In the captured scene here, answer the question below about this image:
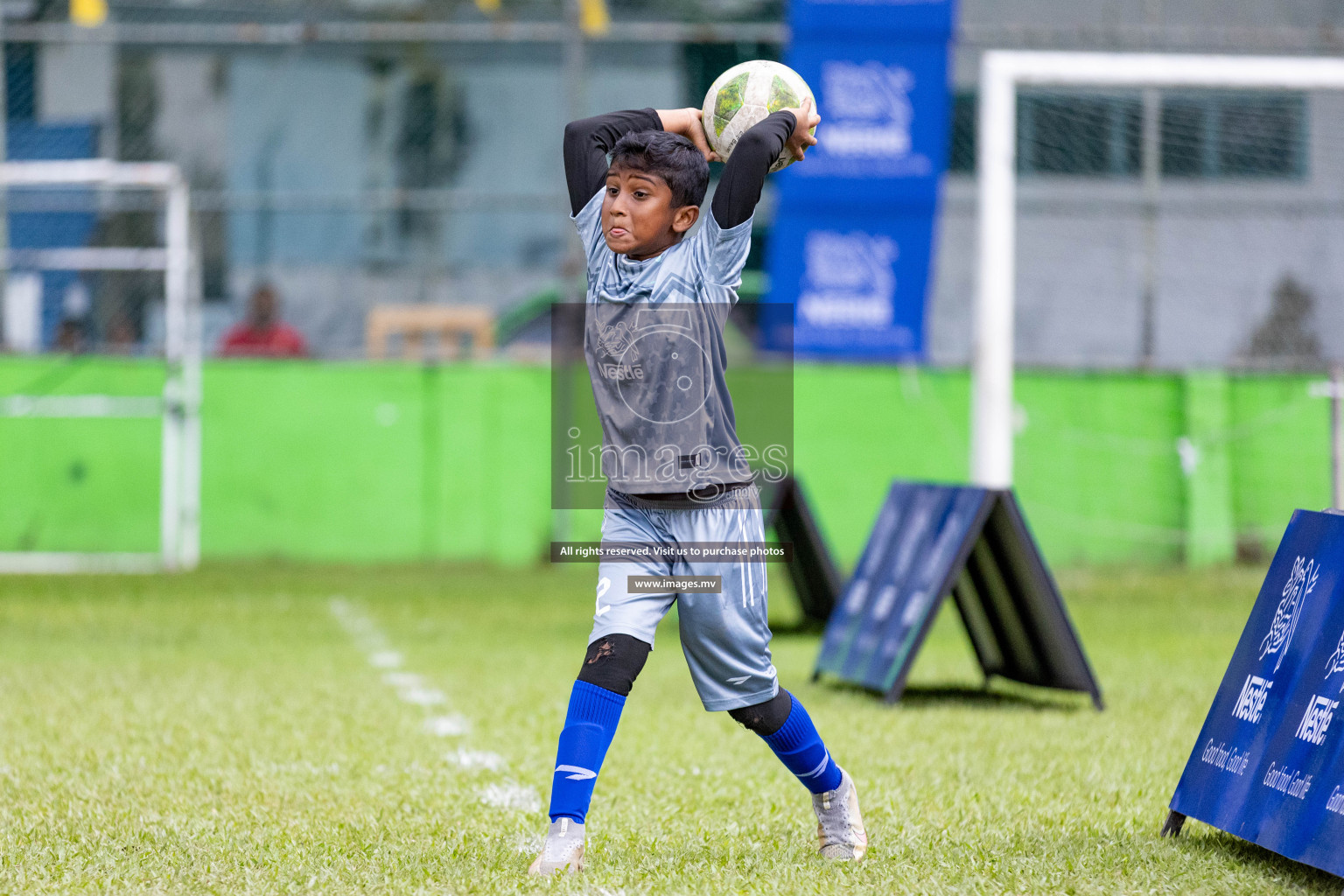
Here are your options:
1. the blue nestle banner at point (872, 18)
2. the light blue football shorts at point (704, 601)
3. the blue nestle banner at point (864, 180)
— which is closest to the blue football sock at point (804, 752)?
the light blue football shorts at point (704, 601)

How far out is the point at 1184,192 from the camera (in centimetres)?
1694

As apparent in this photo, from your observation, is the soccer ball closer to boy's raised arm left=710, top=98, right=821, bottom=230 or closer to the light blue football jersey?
boy's raised arm left=710, top=98, right=821, bottom=230

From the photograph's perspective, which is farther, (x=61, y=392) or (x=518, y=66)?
(x=518, y=66)

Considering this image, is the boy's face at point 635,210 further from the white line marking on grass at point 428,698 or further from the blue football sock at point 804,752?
the white line marking on grass at point 428,698

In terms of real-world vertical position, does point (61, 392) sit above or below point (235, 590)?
above

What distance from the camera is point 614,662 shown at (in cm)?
395

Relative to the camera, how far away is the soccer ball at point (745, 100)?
452 cm

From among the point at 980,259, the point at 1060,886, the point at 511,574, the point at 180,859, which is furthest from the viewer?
the point at 511,574

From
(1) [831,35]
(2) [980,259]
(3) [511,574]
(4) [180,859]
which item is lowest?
(3) [511,574]

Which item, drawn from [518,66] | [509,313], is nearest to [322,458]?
[509,313]

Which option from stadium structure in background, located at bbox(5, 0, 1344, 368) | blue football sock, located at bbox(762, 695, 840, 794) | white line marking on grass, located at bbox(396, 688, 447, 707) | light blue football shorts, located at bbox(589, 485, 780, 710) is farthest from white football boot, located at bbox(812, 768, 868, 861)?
stadium structure in background, located at bbox(5, 0, 1344, 368)

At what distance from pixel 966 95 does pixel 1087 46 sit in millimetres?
1860

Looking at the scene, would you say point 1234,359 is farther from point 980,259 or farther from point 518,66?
point 518,66

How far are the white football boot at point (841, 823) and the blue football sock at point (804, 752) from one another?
3 centimetres
